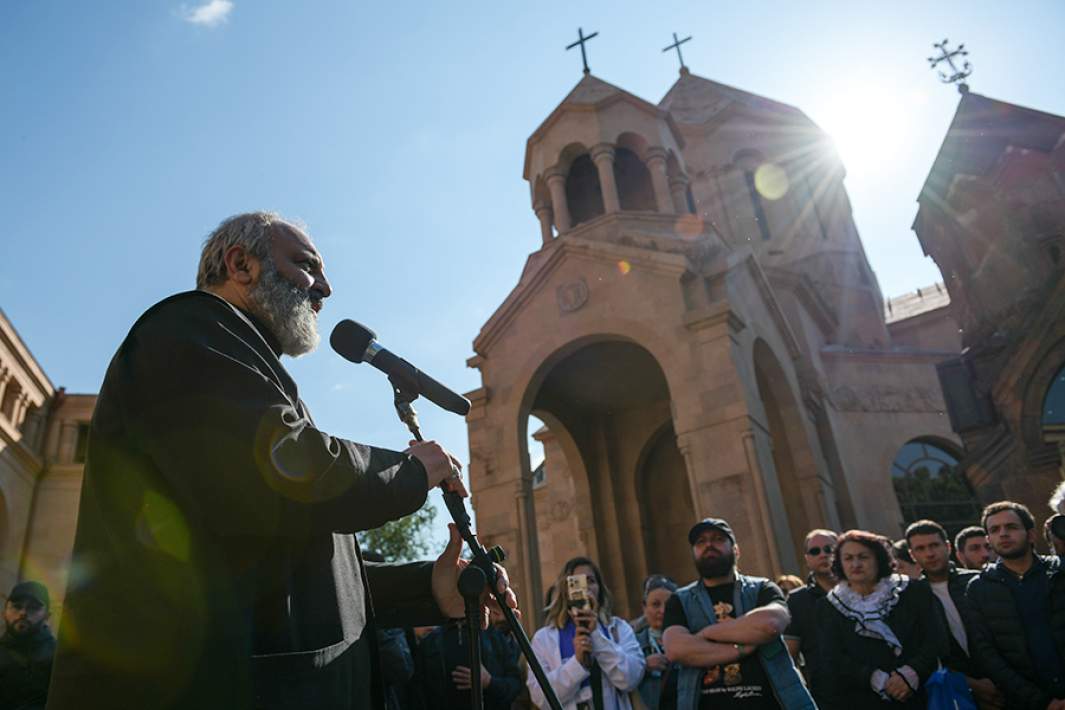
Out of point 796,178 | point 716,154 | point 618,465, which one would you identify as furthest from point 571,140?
point 796,178

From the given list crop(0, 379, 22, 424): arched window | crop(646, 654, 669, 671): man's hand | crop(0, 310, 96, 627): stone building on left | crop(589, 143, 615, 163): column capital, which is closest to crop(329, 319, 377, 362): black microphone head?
crop(646, 654, 669, 671): man's hand

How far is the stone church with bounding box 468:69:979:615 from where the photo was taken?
10.3 m

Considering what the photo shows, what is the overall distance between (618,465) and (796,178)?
17216 mm

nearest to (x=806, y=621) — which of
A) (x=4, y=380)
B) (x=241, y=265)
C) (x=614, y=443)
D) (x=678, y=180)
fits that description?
(x=241, y=265)

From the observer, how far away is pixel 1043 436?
42.0 feet

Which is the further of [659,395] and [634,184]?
[634,184]

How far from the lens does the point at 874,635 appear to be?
178 inches

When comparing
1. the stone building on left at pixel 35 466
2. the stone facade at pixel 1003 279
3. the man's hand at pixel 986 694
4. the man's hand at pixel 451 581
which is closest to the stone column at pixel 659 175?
the stone facade at pixel 1003 279

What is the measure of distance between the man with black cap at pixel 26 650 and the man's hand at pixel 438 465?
3.23 meters

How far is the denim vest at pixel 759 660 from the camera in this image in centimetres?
395

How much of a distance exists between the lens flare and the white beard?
2629 centimetres

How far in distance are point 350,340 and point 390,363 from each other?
171 mm

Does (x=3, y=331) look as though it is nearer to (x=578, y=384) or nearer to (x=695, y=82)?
(x=578, y=384)

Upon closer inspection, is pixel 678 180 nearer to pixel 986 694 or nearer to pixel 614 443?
pixel 614 443
